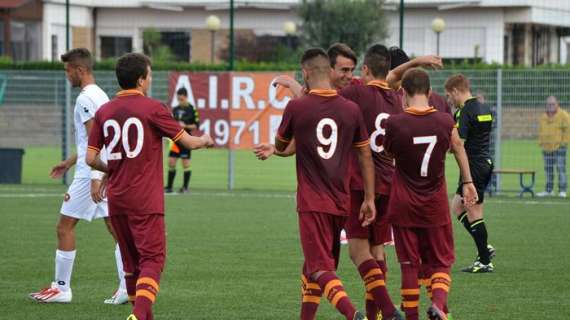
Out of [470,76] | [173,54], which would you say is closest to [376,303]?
[470,76]

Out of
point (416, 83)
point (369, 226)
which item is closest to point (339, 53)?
point (416, 83)

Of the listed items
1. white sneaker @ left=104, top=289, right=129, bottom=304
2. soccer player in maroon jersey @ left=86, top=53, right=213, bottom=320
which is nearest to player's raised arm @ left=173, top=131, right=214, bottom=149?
soccer player in maroon jersey @ left=86, top=53, right=213, bottom=320

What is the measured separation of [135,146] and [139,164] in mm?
138

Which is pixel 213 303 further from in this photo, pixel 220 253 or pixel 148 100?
pixel 220 253

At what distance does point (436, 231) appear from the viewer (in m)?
9.02

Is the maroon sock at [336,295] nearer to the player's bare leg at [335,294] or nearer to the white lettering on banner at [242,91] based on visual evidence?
the player's bare leg at [335,294]

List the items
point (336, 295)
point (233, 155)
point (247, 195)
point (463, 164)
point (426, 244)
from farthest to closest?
point (233, 155) < point (247, 195) < point (463, 164) < point (426, 244) < point (336, 295)

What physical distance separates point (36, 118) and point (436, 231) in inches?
783

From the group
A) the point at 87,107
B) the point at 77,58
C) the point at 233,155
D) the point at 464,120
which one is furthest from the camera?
the point at 233,155

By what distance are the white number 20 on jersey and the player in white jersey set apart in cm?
184

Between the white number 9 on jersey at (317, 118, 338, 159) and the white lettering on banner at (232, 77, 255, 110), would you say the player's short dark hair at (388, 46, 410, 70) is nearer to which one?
the white number 9 on jersey at (317, 118, 338, 159)

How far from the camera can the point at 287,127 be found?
857 cm

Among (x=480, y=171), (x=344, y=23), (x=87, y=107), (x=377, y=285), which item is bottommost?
(x=377, y=285)

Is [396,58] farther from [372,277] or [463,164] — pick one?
[372,277]
